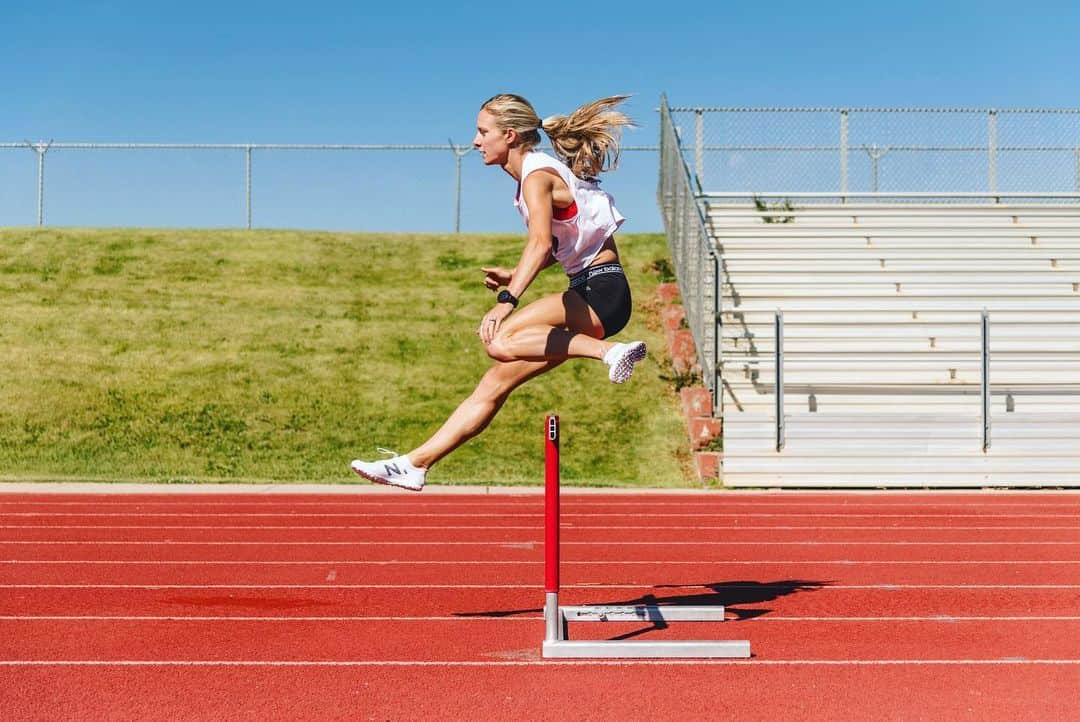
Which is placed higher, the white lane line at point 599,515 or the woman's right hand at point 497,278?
the woman's right hand at point 497,278

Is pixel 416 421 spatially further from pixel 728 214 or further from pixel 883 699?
pixel 883 699

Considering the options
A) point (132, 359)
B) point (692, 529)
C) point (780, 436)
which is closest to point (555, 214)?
point (692, 529)

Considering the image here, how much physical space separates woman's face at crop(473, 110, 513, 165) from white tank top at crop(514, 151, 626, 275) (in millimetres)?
112

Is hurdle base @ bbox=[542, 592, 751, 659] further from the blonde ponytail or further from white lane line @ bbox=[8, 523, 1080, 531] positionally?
white lane line @ bbox=[8, 523, 1080, 531]

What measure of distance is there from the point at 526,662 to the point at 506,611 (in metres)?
1.26

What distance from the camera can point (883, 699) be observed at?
438 centimetres

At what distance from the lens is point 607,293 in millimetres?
5566

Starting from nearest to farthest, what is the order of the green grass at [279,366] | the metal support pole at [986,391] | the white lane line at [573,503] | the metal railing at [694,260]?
the white lane line at [573,503] < the metal support pole at [986,391] < the green grass at [279,366] < the metal railing at [694,260]

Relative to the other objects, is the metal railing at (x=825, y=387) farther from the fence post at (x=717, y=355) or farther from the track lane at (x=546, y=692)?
the track lane at (x=546, y=692)

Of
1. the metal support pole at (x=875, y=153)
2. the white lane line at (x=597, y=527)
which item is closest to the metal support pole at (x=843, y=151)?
the metal support pole at (x=875, y=153)

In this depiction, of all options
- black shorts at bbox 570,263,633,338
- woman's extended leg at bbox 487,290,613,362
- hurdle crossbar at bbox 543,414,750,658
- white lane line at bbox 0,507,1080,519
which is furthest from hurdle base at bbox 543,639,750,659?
white lane line at bbox 0,507,1080,519

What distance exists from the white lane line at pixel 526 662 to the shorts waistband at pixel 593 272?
1581 millimetres

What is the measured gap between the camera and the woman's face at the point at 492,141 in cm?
553

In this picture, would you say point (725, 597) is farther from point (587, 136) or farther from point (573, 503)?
point (573, 503)
